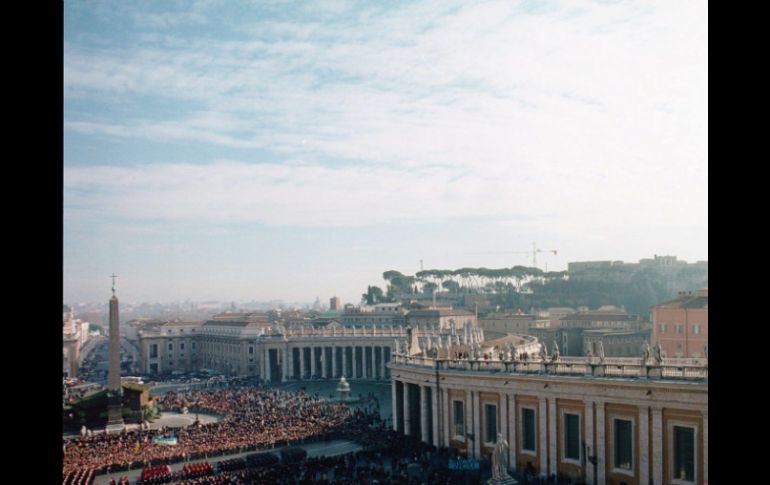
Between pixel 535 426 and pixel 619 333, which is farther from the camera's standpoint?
pixel 619 333

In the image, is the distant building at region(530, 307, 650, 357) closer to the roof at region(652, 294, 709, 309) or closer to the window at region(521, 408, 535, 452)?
the roof at region(652, 294, 709, 309)

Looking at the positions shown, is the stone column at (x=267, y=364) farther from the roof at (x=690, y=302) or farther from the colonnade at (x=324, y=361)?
the roof at (x=690, y=302)

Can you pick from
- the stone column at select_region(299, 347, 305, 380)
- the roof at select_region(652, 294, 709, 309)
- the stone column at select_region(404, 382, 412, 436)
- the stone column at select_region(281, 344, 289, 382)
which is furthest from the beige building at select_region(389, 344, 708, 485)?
the stone column at select_region(281, 344, 289, 382)

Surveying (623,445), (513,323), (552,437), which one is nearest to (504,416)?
(552,437)

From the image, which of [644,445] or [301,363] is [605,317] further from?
[644,445]
